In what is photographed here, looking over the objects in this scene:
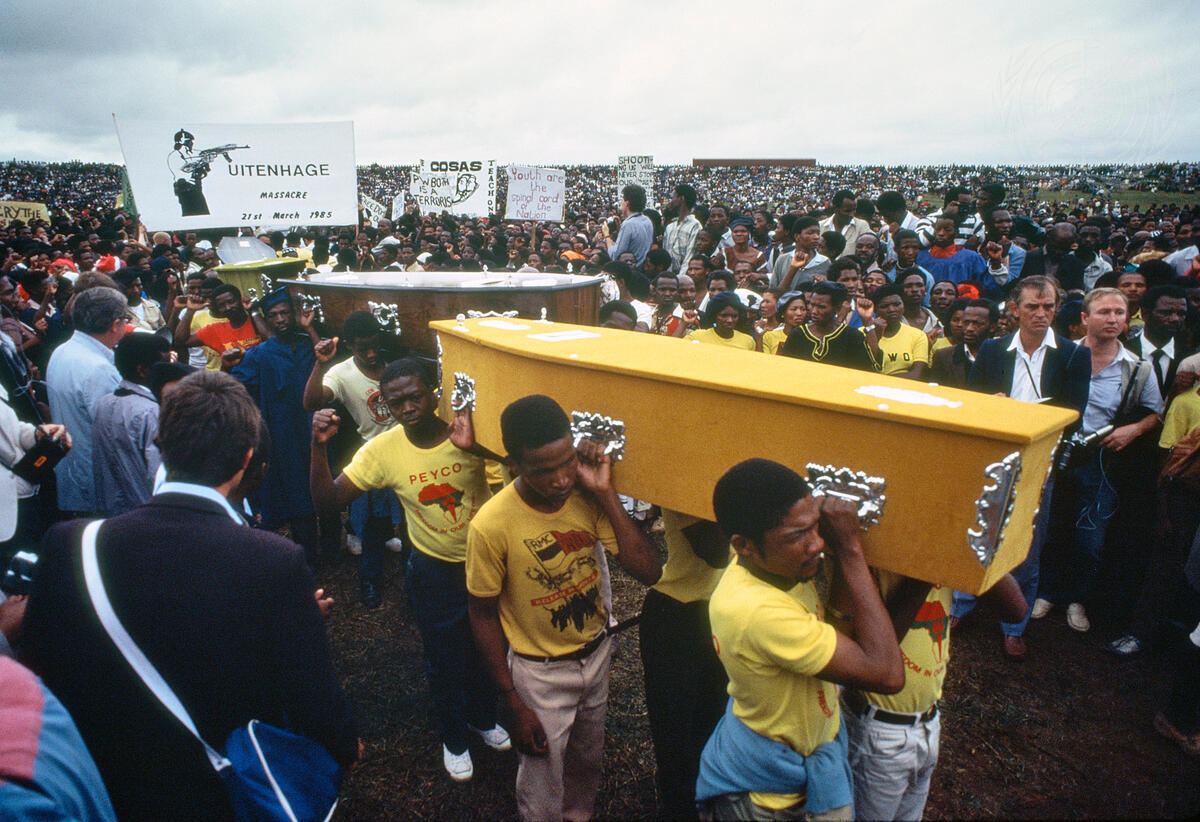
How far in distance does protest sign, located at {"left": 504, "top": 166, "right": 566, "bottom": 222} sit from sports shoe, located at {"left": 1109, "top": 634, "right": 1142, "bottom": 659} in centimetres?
1105

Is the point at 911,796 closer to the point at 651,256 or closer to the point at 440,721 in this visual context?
the point at 440,721

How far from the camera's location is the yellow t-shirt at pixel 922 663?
78.0 inches

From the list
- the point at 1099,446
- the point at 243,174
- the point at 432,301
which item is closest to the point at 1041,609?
Answer: the point at 1099,446

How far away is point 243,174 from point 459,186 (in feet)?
17.0

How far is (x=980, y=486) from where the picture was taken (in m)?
1.43

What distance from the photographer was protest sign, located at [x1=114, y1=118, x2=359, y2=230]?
296 inches

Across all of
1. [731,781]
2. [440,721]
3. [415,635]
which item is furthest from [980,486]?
[415,635]

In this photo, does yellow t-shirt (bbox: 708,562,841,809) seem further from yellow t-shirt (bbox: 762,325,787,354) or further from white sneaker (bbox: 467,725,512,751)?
yellow t-shirt (bbox: 762,325,787,354)

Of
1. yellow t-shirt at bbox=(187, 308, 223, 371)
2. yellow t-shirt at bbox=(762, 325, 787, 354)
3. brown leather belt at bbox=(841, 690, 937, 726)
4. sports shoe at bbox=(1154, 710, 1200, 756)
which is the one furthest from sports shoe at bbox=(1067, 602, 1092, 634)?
yellow t-shirt at bbox=(187, 308, 223, 371)

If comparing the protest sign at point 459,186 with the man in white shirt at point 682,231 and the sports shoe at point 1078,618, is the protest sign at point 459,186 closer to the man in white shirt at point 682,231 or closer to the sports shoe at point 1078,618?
the man in white shirt at point 682,231

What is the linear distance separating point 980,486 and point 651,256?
749cm

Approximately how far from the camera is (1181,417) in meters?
3.60

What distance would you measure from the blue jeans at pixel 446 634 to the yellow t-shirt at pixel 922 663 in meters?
1.70

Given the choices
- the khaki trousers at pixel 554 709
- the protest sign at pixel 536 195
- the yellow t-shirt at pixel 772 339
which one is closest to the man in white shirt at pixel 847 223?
the yellow t-shirt at pixel 772 339
